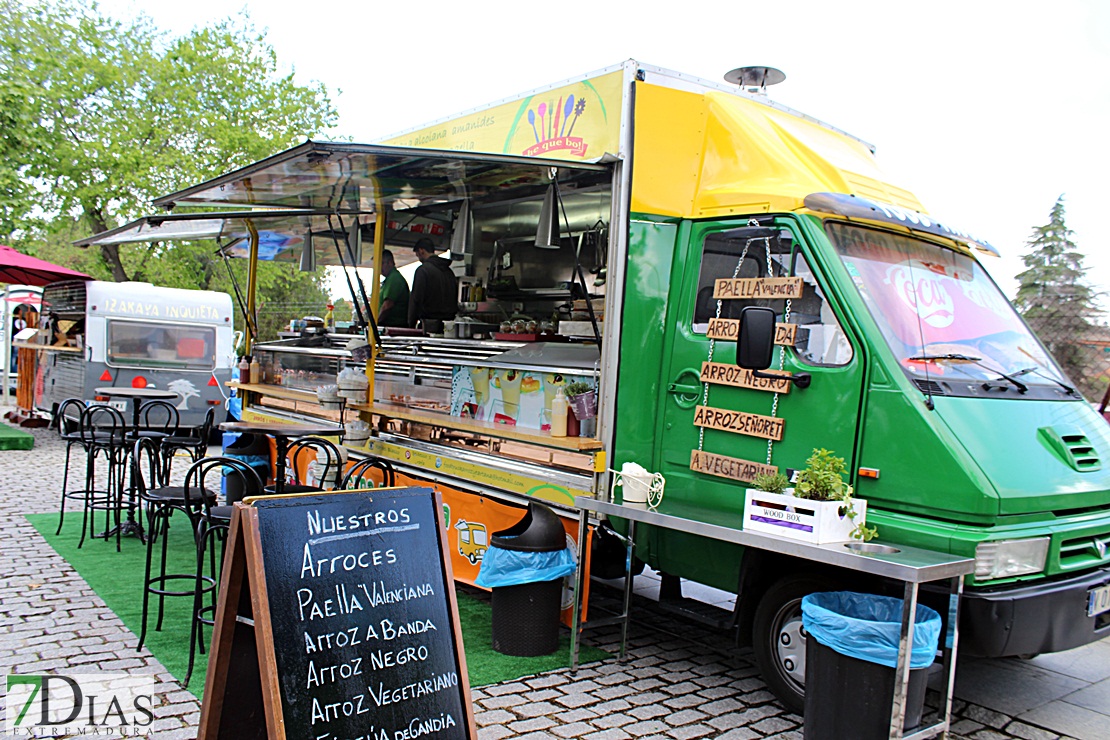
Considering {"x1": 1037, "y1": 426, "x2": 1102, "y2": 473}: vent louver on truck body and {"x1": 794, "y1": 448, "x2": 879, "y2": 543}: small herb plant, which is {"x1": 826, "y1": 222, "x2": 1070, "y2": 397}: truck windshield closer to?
{"x1": 1037, "y1": 426, "x2": 1102, "y2": 473}: vent louver on truck body

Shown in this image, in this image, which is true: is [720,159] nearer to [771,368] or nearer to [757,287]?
[757,287]

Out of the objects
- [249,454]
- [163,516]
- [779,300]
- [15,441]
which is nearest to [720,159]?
[779,300]

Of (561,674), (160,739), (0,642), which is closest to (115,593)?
(0,642)

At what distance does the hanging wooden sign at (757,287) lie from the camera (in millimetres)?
4207

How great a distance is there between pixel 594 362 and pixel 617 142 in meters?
1.33

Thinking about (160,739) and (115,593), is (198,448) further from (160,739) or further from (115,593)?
(160,739)

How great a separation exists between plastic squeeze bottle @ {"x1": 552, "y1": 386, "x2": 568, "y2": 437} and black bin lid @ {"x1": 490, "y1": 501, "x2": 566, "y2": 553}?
0.46 m

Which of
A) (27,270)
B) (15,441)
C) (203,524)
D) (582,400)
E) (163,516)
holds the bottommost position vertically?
(15,441)

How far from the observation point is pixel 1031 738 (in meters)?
4.07

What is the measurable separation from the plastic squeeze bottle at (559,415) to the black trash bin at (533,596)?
476mm

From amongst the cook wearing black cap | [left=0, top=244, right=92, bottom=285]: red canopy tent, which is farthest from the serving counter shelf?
[left=0, top=244, right=92, bottom=285]: red canopy tent

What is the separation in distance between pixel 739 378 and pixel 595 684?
182cm

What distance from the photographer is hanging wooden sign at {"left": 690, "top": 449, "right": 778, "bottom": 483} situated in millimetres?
4266

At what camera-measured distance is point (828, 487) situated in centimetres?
370
